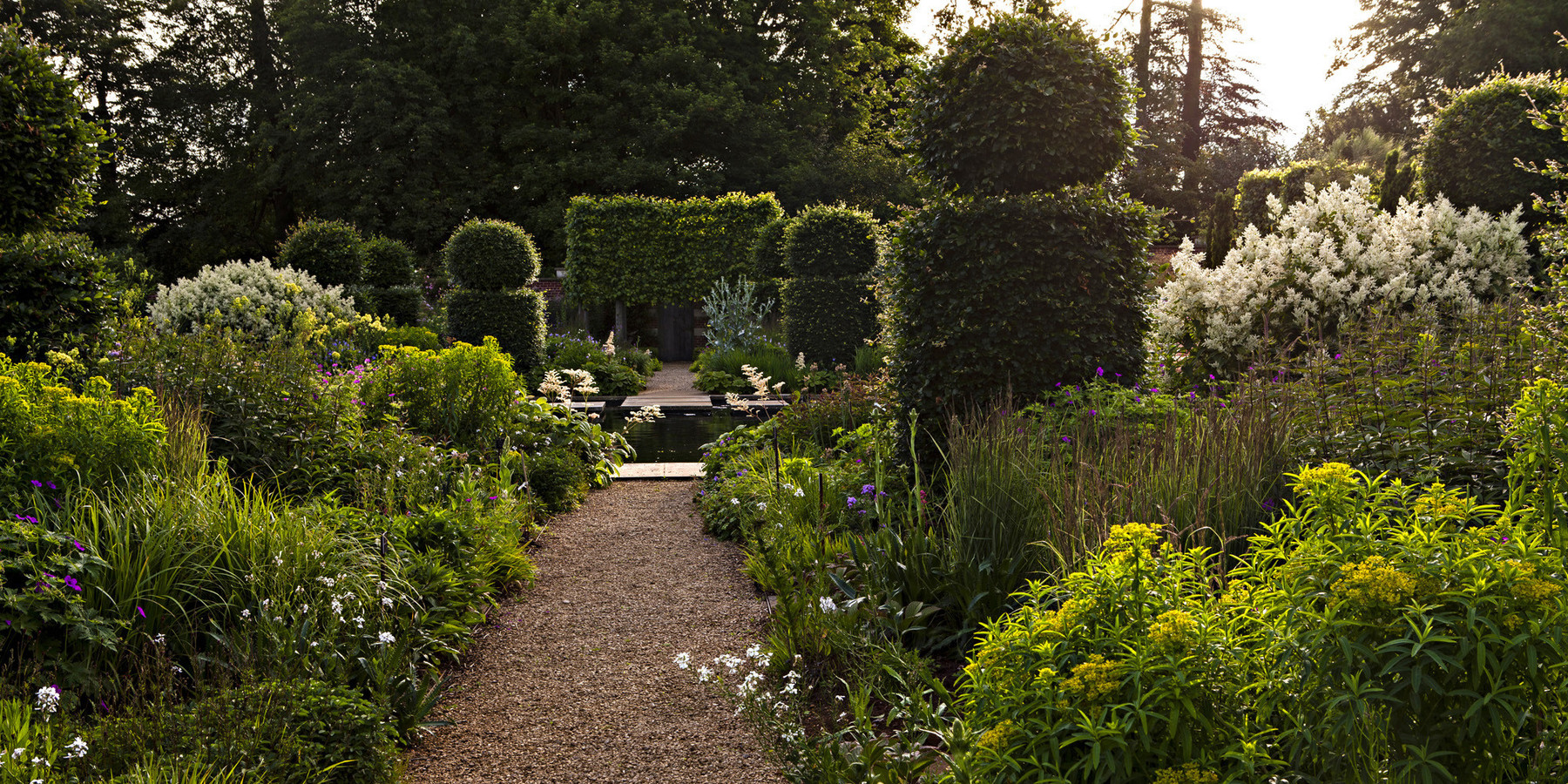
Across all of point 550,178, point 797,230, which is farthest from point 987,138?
point 550,178

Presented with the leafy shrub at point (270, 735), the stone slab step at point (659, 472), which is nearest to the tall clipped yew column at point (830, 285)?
the stone slab step at point (659, 472)

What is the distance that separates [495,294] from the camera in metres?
14.3

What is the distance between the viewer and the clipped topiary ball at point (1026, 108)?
503 centimetres

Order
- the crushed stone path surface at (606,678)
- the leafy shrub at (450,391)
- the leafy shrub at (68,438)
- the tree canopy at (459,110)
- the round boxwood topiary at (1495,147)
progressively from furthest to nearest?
the tree canopy at (459,110), the round boxwood topiary at (1495,147), the leafy shrub at (450,391), the leafy shrub at (68,438), the crushed stone path surface at (606,678)

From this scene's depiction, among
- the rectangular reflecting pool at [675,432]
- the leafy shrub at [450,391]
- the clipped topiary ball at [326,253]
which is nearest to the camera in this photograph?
the leafy shrub at [450,391]

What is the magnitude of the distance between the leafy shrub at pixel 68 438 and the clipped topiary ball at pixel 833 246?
36.9ft

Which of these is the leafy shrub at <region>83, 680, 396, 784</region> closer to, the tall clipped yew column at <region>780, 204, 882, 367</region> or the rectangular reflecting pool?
the rectangular reflecting pool

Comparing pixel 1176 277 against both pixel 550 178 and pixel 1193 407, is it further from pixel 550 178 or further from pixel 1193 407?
pixel 550 178

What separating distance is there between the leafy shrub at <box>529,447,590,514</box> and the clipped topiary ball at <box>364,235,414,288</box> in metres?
11.3

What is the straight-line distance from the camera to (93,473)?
3.56 m

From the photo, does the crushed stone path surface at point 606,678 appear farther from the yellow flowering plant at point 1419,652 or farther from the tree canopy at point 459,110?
the tree canopy at point 459,110

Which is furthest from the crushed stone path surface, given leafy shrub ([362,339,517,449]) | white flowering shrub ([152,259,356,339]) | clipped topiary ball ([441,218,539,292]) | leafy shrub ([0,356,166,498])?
clipped topiary ball ([441,218,539,292])

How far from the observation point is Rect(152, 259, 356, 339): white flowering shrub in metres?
9.92

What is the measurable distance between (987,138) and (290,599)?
4036 mm
